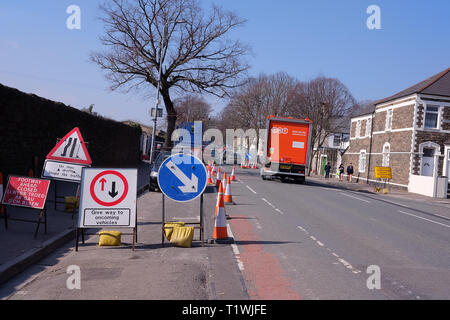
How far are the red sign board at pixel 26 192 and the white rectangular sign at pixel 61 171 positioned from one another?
1.40m

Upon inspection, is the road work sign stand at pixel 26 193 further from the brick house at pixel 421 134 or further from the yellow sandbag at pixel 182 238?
the brick house at pixel 421 134

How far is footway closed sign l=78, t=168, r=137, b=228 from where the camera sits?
7430mm

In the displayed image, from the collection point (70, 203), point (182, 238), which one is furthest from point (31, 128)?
point (182, 238)

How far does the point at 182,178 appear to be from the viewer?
7.61 m

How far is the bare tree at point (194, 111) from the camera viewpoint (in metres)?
70.3

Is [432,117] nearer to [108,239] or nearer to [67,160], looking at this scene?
[67,160]

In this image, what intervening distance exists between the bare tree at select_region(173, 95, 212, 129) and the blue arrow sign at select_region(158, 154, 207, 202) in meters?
61.9

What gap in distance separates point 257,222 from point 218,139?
62305 millimetres

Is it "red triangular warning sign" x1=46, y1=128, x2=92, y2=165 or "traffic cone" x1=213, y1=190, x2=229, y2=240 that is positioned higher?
"red triangular warning sign" x1=46, y1=128, x2=92, y2=165

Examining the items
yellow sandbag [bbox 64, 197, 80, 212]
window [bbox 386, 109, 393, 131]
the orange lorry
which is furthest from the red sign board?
window [bbox 386, 109, 393, 131]

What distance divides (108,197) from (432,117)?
30.3 metres

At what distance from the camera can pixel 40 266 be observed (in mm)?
6484

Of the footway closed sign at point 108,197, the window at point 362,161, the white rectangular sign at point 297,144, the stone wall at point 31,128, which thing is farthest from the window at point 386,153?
the footway closed sign at point 108,197

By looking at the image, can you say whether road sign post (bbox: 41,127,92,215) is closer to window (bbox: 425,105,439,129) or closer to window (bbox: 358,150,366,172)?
window (bbox: 425,105,439,129)
